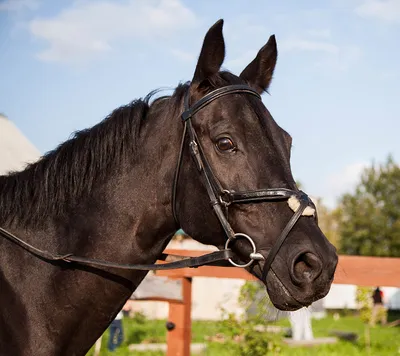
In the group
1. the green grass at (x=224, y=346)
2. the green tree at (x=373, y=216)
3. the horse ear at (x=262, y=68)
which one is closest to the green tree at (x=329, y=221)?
the green tree at (x=373, y=216)

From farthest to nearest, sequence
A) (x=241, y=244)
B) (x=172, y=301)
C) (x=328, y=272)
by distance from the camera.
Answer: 1. (x=172, y=301)
2. (x=241, y=244)
3. (x=328, y=272)

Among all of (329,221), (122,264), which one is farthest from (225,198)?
(329,221)

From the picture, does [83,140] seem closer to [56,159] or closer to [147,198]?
[56,159]

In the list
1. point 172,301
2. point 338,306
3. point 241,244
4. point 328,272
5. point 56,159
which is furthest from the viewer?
point 338,306

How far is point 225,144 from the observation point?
3023 mm

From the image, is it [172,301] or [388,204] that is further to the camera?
[388,204]

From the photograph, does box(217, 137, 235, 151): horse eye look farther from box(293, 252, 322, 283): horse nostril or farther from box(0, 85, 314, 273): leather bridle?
box(293, 252, 322, 283): horse nostril

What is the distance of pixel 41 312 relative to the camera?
10.4 feet

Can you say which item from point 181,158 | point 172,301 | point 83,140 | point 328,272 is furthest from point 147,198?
point 172,301

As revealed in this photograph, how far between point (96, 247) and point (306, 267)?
4.02 ft

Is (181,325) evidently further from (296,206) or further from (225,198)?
(296,206)

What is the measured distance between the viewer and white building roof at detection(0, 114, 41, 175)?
7.30 metres

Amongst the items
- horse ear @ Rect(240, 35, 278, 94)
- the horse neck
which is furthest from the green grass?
horse ear @ Rect(240, 35, 278, 94)

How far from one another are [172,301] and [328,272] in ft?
11.3
